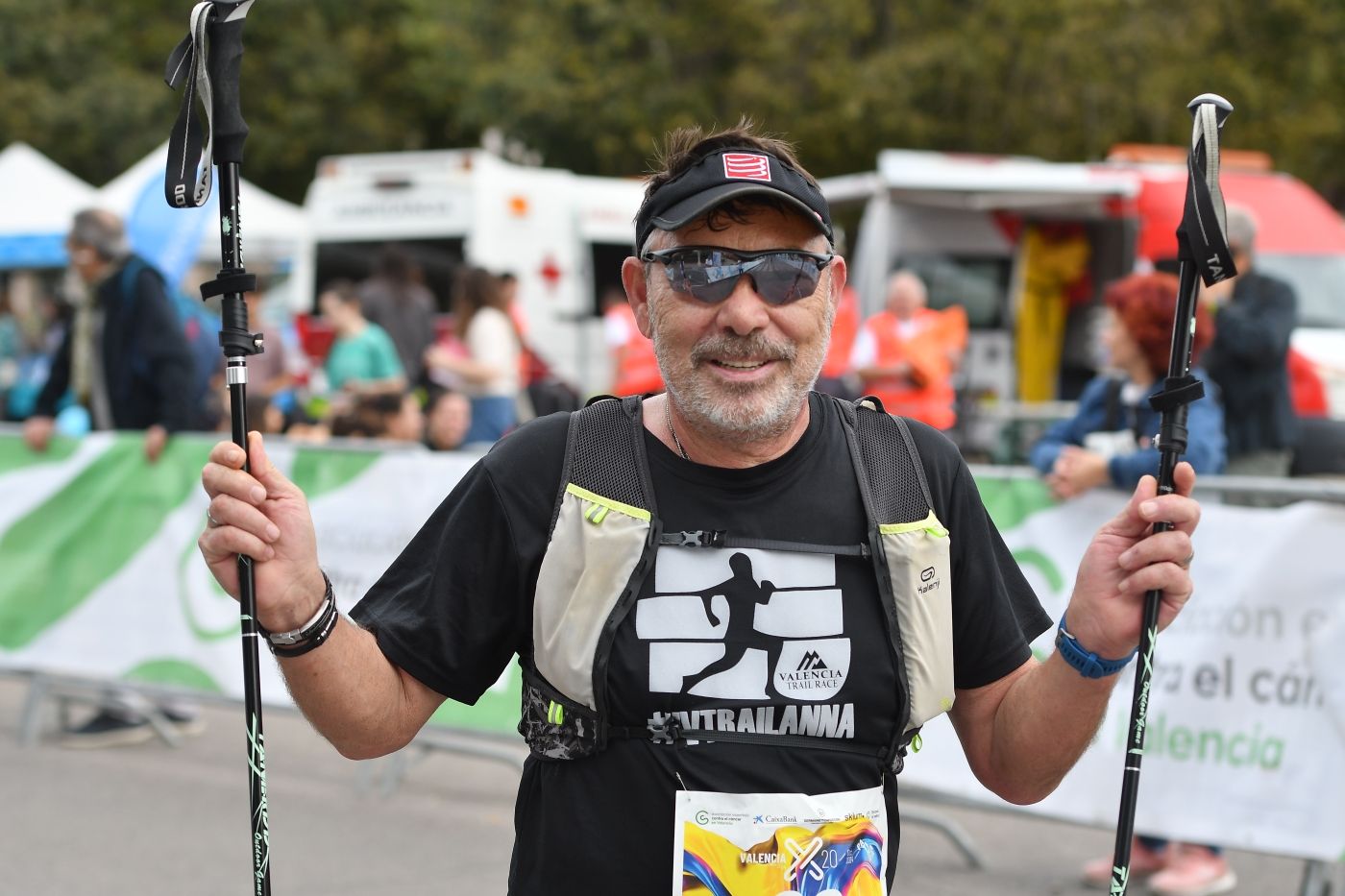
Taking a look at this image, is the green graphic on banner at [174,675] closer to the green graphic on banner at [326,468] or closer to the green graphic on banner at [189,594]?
the green graphic on banner at [189,594]

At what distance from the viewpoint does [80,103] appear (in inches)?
1228

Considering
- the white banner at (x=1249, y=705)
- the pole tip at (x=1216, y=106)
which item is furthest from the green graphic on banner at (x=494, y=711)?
the pole tip at (x=1216, y=106)

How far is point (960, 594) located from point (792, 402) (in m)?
0.42

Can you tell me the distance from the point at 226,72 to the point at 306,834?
433cm

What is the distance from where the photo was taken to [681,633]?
245 centimetres

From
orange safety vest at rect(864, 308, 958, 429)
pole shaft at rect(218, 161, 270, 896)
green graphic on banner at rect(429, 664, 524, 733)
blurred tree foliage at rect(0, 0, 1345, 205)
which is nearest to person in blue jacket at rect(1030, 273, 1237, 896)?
green graphic on banner at rect(429, 664, 524, 733)

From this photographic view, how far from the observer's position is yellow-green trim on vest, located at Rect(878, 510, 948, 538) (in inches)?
97.7

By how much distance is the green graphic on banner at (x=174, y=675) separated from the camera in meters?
7.14

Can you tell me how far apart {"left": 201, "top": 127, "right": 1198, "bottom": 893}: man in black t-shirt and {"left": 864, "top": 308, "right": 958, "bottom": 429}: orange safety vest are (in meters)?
8.75

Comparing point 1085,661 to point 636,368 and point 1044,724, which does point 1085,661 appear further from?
point 636,368

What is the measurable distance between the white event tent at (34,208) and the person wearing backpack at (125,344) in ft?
42.6

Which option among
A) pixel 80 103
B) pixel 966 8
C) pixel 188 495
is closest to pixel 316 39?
pixel 80 103

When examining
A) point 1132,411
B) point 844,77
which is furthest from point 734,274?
point 844,77

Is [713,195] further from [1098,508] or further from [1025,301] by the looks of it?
[1025,301]
